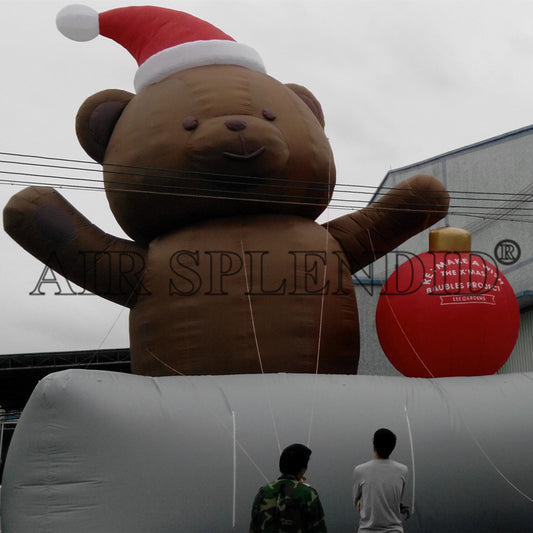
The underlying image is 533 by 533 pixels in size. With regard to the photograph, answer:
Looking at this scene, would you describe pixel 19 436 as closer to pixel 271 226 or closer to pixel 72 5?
pixel 271 226

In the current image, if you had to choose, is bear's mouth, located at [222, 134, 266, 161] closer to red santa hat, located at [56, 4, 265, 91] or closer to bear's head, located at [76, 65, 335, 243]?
bear's head, located at [76, 65, 335, 243]

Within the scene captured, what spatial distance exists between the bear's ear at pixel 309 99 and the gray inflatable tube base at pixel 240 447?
122 inches

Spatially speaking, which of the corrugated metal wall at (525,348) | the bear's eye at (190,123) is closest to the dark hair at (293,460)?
the bear's eye at (190,123)

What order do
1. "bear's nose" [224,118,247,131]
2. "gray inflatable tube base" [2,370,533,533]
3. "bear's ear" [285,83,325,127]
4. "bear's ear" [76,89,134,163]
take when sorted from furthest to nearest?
1. "bear's ear" [285,83,325,127]
2. "bear's ear" [76,89,134,163]
3. "bear's nose" [224,118,247,131]
4. "gray inflatable tube base" [2,370,533,533]

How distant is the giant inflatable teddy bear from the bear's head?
12 mm

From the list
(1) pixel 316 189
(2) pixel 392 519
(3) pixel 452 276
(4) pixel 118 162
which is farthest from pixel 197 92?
(2) pixel 392 519

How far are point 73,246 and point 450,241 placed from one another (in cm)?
339

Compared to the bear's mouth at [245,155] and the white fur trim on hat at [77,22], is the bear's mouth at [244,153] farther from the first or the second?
the white fur trim on hat at [77,22]

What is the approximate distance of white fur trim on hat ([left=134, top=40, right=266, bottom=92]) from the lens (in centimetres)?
681

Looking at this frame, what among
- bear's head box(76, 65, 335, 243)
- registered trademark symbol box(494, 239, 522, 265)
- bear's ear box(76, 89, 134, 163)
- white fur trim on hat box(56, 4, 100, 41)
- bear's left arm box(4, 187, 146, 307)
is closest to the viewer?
bear's head box(76, 65, 335, 243)

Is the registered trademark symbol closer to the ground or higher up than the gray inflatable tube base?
higher up

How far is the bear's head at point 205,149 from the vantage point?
246 inches

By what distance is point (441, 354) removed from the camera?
627 centimetres

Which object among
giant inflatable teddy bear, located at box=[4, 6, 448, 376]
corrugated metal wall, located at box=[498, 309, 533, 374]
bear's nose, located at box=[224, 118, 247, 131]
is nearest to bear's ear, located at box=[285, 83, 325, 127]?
giant inflatable teddy bear, located at box=[4, 6, 448, 376]
